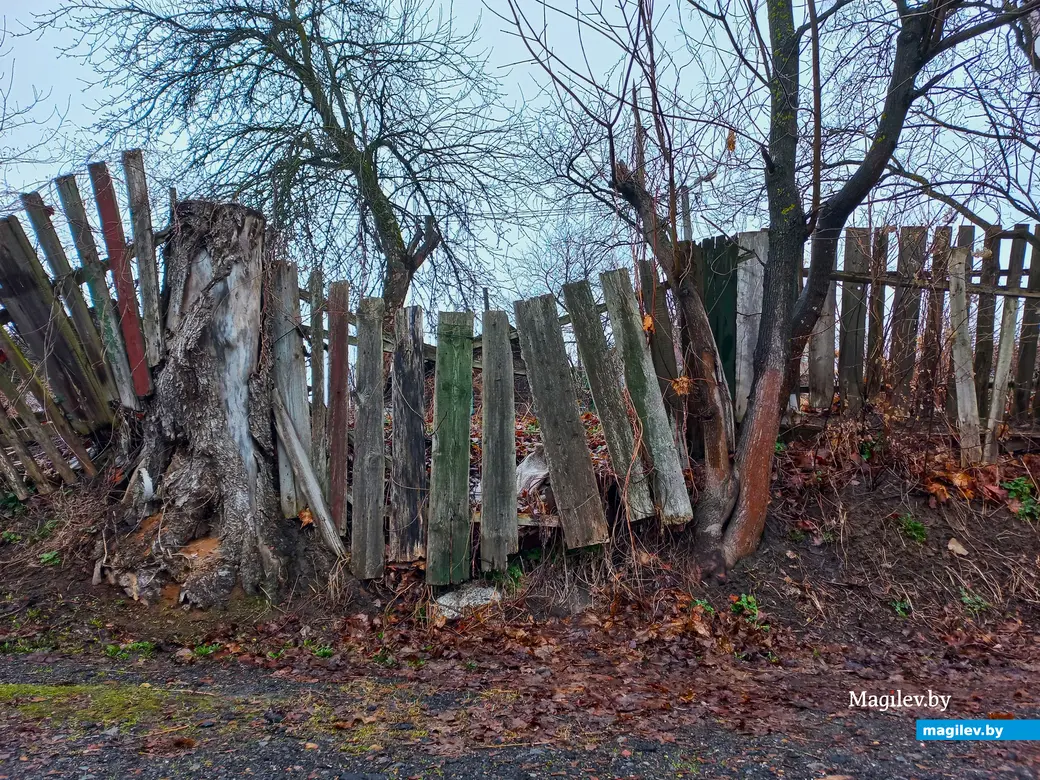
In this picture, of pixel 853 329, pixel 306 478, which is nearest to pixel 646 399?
pixel 853 329

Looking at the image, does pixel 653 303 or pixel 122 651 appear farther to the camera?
pixel 653 303

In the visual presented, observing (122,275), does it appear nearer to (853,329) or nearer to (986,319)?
(853,329)

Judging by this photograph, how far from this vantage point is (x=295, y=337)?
4559 mm

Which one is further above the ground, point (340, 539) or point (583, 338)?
point (583, 338)

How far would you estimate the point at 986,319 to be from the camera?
16.0ft

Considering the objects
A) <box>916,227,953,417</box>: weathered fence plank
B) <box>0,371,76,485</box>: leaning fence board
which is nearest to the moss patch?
<box>0,371,76,485</box>: leaning fence board

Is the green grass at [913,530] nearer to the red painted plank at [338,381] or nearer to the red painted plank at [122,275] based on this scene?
the red painted plank at [338,381]

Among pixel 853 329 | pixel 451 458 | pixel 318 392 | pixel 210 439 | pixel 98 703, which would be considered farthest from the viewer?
pixel 853 329

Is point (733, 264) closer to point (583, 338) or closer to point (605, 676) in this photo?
point (583, 338)

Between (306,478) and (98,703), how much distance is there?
71.1 inches

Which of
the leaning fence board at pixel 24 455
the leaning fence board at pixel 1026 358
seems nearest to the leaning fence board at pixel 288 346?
the leaning fence board at pixel 24 455

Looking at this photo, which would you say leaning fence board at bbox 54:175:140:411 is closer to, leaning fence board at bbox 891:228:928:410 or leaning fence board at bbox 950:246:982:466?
leaning fence board at bbox 891:228:928:410

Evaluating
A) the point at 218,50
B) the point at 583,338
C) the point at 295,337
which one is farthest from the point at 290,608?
the point at 218,50

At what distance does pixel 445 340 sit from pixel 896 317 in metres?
3.25
